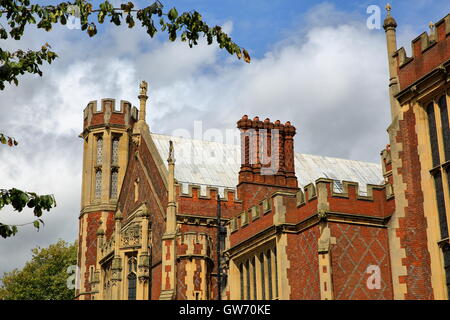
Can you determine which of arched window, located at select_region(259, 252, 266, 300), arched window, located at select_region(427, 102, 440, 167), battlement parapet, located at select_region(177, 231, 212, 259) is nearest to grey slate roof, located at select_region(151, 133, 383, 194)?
battlement parapet, located at select_region(177, 231, 212, 259)

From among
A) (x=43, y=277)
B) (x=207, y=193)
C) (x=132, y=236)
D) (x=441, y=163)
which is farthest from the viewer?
(x=43, y=277)

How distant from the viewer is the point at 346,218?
20719 mm

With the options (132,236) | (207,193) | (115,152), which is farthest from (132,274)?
(115,152)

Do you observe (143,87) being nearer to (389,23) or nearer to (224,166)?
(224,166)

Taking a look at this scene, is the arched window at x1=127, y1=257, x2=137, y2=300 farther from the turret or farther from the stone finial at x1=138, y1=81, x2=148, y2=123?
the stone finial at x1=138, y1=81, x2=148, y2=123

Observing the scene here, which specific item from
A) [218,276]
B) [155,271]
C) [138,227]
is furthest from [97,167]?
[218,276]

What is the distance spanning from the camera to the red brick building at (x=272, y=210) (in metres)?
17.4

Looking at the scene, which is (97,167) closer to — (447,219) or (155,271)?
(155,271)

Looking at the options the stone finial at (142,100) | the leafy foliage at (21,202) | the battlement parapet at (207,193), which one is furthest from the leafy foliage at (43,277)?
the leafy foliage at (21,202)

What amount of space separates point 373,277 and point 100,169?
22649 millimetres

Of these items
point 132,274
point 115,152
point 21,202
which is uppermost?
point 115,152

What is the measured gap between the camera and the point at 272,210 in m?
22.3
